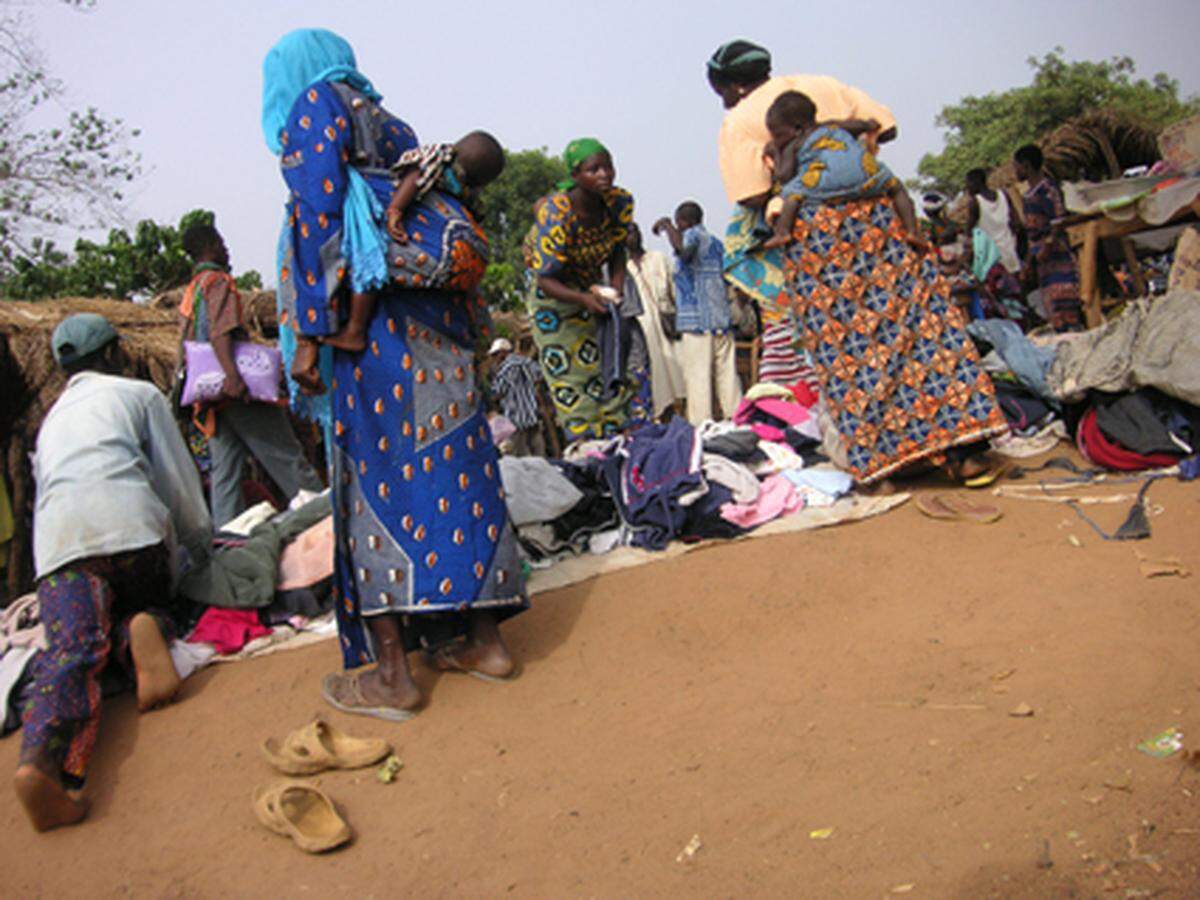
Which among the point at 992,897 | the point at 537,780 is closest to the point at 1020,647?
the point at 992,897

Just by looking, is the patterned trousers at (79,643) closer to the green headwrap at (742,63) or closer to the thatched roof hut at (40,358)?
the thatched roof hut at (40,358)

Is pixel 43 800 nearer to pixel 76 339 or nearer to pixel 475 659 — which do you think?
pixel 475 659

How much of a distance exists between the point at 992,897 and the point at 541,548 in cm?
279

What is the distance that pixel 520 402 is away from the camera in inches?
344

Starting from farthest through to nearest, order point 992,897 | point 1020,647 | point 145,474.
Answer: point 145,474, point 1020,647, point 992,897

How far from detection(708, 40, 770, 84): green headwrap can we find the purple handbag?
318 centimetres

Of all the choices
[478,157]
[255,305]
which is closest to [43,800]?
[478,157]

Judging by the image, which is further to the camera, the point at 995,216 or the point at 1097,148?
the point at 1097,148

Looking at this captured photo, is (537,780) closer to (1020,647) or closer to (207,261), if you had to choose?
(1020,647)

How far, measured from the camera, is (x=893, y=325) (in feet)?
14.7

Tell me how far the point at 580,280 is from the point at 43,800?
367 cm

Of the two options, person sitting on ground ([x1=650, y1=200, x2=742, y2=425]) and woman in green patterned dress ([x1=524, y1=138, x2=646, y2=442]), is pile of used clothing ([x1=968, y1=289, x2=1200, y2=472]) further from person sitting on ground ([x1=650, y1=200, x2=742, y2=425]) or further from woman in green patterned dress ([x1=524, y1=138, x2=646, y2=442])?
person sitting on ground ([x1=650, y1=200, x2=742, y2=425])

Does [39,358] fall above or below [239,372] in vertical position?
above

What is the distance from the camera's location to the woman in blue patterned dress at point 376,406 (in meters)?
2.80
